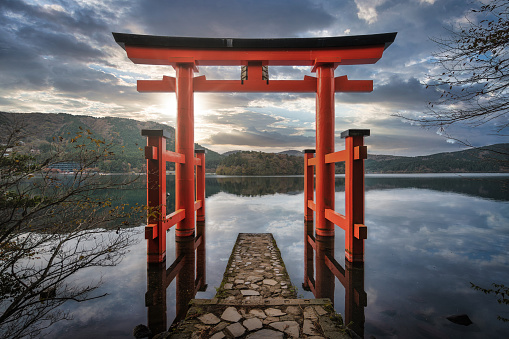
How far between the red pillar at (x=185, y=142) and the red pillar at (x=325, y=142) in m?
4.05

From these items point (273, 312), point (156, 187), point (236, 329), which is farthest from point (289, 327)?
point (156, 187)

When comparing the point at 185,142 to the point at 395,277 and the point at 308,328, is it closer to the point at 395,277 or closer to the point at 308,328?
the point at 308,328

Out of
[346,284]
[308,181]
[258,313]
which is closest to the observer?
[258,313]

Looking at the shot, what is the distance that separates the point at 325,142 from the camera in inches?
301

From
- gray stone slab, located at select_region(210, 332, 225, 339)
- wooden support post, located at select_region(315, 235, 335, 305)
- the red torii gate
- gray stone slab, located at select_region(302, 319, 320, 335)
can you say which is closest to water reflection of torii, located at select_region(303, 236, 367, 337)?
wooden support post, located at select_region(315, 235, 335, 305)

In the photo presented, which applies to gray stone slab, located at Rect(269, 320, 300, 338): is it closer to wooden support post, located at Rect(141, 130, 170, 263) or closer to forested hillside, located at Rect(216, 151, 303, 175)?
wooden support post, located at Rect(141, 130, 170, 263)

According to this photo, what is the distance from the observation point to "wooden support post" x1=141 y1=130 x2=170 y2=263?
210 inches

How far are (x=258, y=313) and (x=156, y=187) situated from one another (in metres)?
3.46

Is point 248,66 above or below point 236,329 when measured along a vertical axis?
above

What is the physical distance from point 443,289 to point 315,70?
670 cm

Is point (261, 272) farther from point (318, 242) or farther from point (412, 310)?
point (318, 242)

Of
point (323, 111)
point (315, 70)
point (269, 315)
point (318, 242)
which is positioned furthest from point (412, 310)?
point (315, 70)

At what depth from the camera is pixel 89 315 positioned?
3566mm

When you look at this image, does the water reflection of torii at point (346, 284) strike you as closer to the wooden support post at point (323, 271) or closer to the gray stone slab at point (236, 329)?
the wooden support post at point (323, 271)
